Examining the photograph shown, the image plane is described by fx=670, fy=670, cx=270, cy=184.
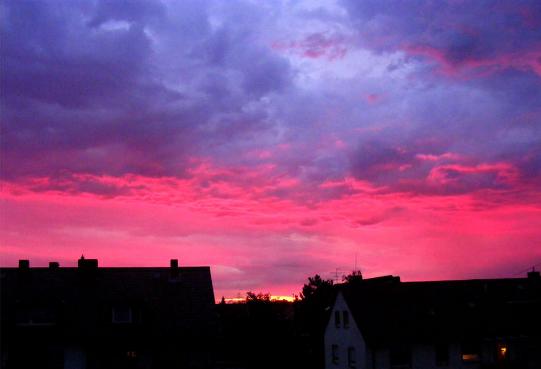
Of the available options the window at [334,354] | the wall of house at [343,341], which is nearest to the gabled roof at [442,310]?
the wall of house at [343,341]

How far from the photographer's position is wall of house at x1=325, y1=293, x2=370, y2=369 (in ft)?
176

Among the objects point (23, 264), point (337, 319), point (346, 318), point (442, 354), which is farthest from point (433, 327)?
point (23, 264)

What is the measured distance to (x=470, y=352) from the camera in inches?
2111

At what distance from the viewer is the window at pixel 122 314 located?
165 ft

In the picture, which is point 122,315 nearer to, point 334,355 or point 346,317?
point 346,317

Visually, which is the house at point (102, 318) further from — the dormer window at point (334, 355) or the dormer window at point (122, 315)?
the dormer window at point (334, 355)

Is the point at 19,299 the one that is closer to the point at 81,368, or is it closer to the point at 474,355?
the point at 81,368

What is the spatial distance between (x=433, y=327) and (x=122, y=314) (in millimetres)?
24544

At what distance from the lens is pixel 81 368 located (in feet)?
155

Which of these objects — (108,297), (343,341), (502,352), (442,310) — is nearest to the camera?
(108,297)

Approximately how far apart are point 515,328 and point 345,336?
13902mm

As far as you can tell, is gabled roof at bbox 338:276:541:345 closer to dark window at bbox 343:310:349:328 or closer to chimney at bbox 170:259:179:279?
dark window at bbox 343:310:349:328

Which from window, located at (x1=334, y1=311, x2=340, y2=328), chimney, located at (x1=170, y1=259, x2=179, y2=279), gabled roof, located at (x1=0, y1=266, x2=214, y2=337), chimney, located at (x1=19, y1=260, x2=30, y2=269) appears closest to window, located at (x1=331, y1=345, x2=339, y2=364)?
window, located at (x1=334, y1=311, x2=340, y2=328)

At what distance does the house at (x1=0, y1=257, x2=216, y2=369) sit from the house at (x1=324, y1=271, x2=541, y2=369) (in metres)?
12.2
